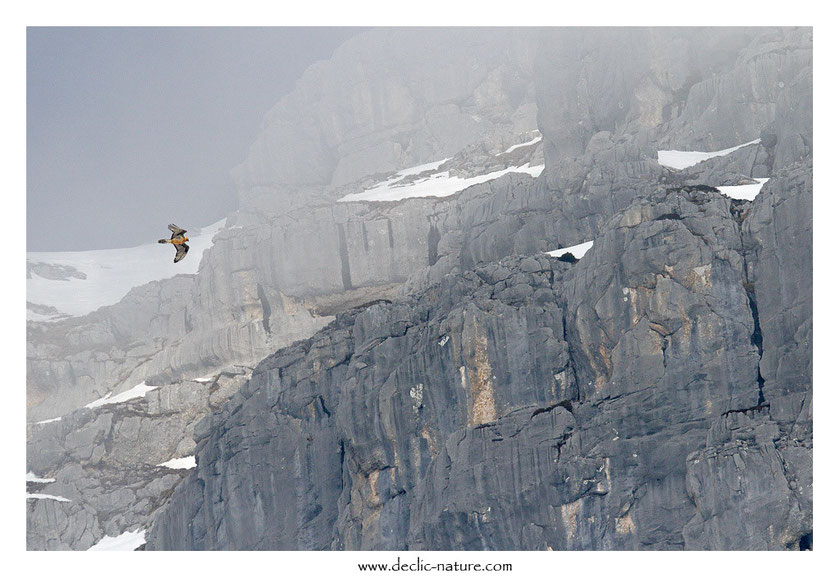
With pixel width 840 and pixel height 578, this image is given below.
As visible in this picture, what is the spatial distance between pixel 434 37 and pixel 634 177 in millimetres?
86539

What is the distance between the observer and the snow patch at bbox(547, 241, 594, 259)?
7750cm

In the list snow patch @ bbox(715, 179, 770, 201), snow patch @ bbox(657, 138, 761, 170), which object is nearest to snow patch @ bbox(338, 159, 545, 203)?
snow patch @ bbox(657, 138, 761, 170)

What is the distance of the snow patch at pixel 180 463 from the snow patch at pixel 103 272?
27883 mm

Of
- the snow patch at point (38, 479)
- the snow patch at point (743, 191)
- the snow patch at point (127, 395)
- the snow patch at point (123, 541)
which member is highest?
the snow patch at point (743, 191)

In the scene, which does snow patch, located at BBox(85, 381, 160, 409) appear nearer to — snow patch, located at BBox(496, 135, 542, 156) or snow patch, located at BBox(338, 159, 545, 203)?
snow patch, located at BBox(338, 159, 545, 203)

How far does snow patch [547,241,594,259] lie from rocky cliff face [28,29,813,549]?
1570mm

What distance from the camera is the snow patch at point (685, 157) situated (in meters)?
84.9

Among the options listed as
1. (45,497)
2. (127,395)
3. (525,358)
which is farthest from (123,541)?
(525,358)

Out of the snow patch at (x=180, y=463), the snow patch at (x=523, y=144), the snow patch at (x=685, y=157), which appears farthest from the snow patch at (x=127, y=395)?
the snow patch at (x=685, y=157)

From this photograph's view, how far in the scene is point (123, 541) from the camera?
310 ft

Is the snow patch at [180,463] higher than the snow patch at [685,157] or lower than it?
lower

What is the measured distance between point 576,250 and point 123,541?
142 ft

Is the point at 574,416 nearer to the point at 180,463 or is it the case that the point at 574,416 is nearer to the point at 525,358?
the point at 525,358

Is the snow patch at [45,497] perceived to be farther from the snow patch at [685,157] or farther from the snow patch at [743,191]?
the snow patch at [743,191]
